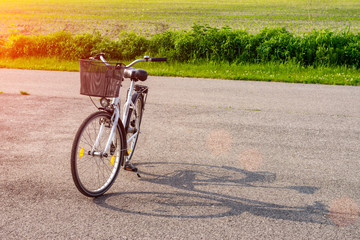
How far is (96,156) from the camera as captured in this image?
13.9 feet

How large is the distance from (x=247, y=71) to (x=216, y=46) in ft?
6.01

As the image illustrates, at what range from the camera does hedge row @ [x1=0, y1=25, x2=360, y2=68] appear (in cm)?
1225

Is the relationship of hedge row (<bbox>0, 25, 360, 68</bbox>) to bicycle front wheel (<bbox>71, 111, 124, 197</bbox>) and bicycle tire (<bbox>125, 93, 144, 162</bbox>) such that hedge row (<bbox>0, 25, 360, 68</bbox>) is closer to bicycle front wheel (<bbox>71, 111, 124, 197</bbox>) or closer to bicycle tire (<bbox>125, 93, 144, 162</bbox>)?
bicycle tire (<bbox>125, 93, 144, 162</bbox>)

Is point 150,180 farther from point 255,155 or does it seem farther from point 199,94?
point 199,94

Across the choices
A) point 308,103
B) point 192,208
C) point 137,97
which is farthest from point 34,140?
point 308,103

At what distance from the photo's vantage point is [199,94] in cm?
908

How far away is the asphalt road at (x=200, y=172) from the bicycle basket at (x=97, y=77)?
1.18 metres

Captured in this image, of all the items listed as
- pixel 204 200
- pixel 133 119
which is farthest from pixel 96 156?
pixel 204 200

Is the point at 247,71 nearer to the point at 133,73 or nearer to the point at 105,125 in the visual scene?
the point at 133,73

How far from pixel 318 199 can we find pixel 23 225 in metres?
2.99

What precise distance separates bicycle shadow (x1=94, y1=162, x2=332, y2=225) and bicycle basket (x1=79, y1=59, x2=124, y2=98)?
1.18m

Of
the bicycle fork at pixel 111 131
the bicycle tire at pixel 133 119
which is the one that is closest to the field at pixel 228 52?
the bicycle tire at pixel 133 119

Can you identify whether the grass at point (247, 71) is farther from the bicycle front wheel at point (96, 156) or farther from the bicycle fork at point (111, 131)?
the bicycle fork at point (111, 131)

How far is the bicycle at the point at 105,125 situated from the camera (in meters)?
3.75
